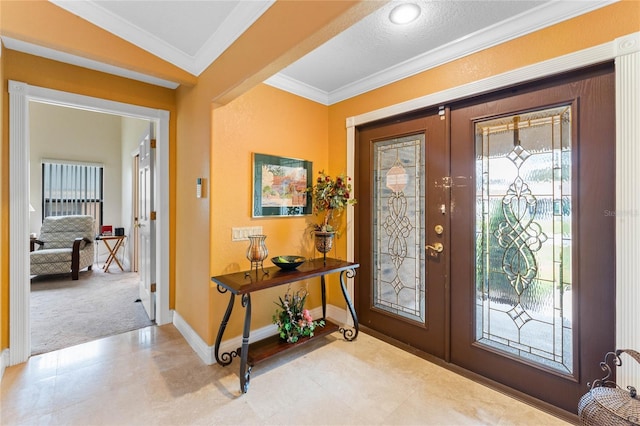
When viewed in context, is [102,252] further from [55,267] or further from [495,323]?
[495,323]

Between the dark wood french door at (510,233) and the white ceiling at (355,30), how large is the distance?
0.39 meters

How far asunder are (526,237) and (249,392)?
217 centimetres

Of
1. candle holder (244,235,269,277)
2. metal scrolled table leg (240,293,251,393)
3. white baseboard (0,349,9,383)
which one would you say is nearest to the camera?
metal scrolled table leg (240,293,251,393)

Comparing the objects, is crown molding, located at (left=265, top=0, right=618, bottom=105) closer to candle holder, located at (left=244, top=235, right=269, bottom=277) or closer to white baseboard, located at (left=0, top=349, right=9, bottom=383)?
candle holder, located at (left=244, top=235, right=269, bottom=277)

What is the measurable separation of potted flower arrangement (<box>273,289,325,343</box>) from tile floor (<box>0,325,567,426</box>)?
18cm

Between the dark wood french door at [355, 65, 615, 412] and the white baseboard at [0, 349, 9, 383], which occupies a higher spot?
the dark wood french door at [355, 65, 615, 412]

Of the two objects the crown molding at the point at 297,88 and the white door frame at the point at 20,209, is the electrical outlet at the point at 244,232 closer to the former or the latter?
the crown molding at the point at 297,88

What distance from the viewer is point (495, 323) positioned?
6.55ft

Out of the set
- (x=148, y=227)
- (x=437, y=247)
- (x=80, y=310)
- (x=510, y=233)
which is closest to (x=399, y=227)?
(x=437, y=247)

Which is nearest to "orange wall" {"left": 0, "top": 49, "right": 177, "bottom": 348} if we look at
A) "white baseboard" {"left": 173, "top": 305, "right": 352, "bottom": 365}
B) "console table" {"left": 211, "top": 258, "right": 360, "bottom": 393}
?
"white baseboard" {"left": 173, "top": 305, "right": 352, "bottom": 365}

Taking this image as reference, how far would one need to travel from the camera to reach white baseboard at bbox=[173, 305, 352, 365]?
224 centimetres

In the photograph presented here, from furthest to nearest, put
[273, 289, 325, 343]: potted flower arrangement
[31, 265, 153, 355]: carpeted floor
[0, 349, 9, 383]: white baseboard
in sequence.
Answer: [31, 265, 153, 355]: carpeted floor → [273, 289, 325, 343]: potted flower arrangement → [0, 349, 9, 383]: white baseboard

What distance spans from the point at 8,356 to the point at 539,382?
3.86 m

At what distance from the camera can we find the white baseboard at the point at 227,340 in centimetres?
224
